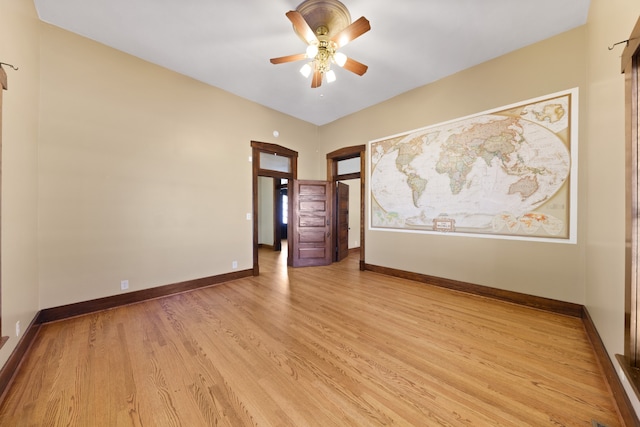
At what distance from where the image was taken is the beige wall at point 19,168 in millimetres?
1780

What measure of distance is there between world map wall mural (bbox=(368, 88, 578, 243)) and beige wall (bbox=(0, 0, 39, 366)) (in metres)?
4.69

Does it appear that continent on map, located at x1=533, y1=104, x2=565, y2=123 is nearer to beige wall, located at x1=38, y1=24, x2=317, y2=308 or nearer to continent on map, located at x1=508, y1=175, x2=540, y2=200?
continent on map, located at x1=508, y1=175, x2=540, y2=200

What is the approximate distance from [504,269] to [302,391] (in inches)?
125

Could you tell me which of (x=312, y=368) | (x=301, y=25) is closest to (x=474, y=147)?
(x=301, y=25)

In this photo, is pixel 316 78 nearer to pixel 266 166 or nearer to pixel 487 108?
pixel 266 166

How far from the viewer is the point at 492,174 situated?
328 centimetres

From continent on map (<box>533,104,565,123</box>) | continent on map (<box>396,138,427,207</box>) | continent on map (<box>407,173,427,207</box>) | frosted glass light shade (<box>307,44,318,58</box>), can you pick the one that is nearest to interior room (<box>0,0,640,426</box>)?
continent on map (<box>533,104,565,123</box>)

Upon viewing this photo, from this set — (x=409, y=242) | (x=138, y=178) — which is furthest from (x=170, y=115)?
(x=409, y=242)

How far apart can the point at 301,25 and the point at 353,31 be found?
524 millimetres

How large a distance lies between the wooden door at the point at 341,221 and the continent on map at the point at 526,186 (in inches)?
135

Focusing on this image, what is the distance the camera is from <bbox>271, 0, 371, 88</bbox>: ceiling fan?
2.28 metres

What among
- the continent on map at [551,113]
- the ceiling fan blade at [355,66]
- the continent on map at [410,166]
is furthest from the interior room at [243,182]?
the continent on map at [410,166]

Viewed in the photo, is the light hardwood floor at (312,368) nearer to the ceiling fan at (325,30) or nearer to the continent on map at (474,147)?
the continent on map at (474,147)

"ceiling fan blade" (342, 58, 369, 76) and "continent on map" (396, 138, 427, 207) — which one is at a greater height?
"ceiling fan blade" (342, 58, 369, 76)
